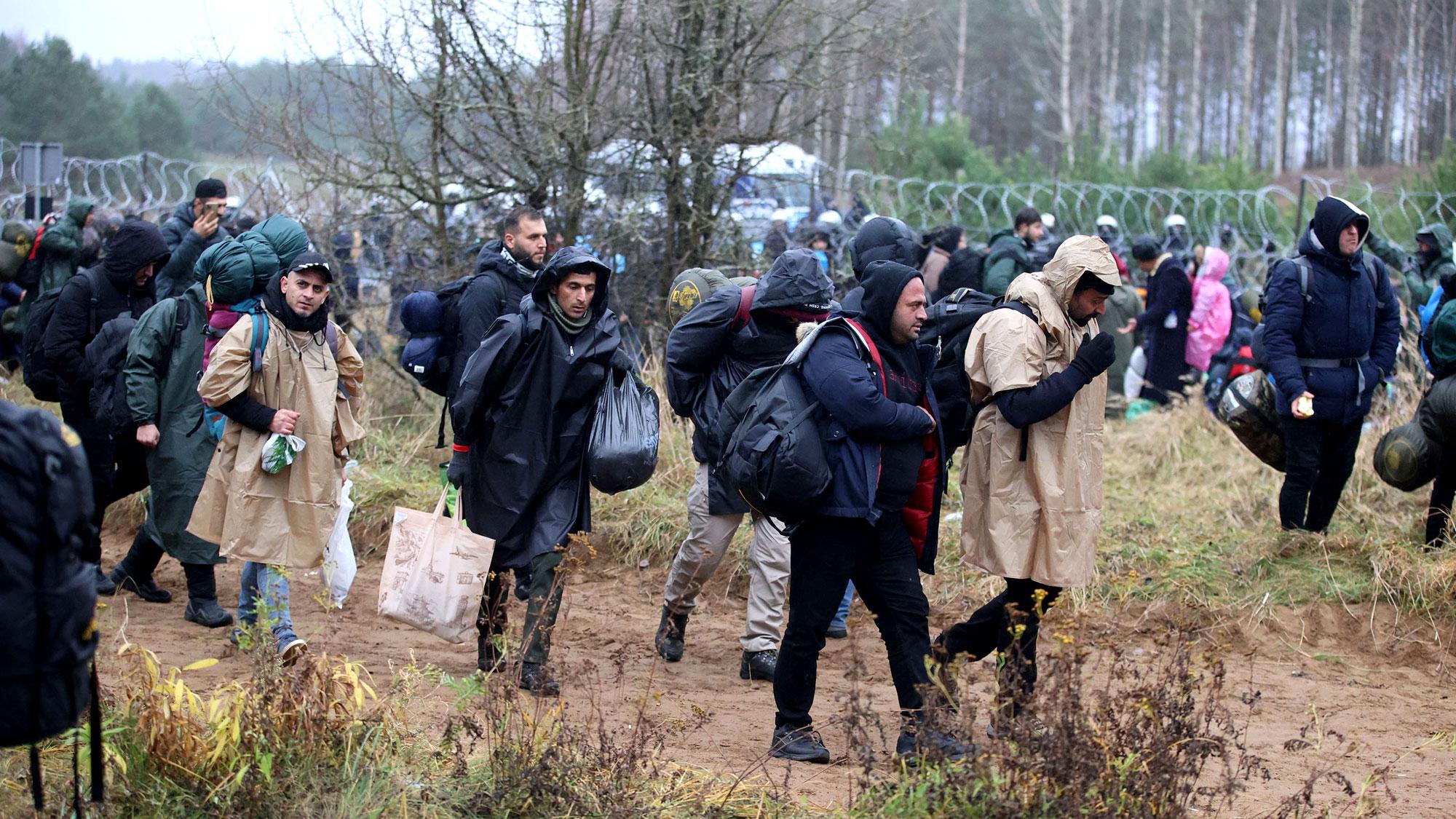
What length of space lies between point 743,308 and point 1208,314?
822 centimetres

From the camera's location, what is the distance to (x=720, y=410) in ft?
17.0

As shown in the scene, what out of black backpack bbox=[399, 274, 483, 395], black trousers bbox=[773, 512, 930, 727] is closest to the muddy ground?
black trousers bbox=[773, 512, 930, 727]

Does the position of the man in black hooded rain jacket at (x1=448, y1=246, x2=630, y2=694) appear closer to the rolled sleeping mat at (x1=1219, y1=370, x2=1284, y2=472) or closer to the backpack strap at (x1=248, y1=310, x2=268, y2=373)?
the backpack strap at (x1=248, y1=310, x2=268, y2=373)

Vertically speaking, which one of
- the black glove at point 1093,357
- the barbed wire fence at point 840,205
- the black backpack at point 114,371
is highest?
the barbed wire fence at point 840,205

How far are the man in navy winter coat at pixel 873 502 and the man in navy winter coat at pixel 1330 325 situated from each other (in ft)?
9.15

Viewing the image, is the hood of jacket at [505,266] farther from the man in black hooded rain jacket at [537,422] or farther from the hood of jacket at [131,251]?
the hood of jacket at [131,251]

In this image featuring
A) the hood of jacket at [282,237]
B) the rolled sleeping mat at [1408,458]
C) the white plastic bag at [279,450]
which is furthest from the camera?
the rolled sleeping mat at [1408,458]

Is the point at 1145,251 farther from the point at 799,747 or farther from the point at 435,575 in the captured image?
the point at 435,575

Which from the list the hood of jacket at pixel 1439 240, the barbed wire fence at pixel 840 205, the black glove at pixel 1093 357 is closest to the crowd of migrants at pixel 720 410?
the black glove at pixel 1093 357

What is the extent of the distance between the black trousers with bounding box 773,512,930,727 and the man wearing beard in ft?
7.46

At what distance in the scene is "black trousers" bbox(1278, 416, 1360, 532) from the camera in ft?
22.1

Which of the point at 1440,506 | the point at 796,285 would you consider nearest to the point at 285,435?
the point at 796,285

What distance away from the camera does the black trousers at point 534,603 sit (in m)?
5.17

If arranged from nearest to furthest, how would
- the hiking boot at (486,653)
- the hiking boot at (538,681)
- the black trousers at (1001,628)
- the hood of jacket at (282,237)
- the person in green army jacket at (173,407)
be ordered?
1. the hiking boot at (538,681)
2. the black trousers at (1001,628)
3. the hood of jacket at (282,237)
4. the hiking boot at (486,653)
5. the person in green army jacket at (173,407)
